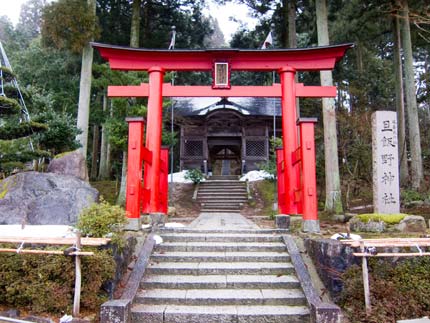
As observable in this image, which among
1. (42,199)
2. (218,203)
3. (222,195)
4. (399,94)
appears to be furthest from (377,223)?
(399,94)

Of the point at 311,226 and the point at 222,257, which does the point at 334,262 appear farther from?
the point at 222,257

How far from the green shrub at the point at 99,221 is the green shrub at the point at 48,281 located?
407 mm

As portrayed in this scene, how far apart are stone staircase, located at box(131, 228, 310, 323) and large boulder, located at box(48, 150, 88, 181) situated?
4.57 meters

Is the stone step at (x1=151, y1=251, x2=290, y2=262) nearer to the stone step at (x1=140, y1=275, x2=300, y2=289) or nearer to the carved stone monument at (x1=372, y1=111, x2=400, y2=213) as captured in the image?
the stone step at (x1=140, y1=275, x2=300, y2=289)

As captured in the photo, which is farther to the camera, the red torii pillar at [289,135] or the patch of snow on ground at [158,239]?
the red torii pillar at [289,135]

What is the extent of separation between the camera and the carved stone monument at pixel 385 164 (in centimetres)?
709

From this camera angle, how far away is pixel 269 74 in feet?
72.0

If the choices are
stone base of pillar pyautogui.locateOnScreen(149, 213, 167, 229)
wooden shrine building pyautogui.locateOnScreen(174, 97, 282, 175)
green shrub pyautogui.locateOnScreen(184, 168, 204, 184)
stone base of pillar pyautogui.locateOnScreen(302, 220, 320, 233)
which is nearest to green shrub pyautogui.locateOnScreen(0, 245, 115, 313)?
stone base of pillar pyautogui.locateOnScreen(149, 213, 167, 229)

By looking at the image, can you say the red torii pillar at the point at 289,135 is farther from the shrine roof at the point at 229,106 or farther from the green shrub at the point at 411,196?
the shrine roof at the point at 229,106

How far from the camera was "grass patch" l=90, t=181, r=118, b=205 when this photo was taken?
14191mm

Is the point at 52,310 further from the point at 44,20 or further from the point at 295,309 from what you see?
the point at 44,20

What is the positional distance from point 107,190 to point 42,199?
25.4 feet

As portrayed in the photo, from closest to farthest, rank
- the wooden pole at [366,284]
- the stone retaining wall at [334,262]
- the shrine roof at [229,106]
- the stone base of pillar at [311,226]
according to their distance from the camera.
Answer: the wooden pole at [366,284] < the stone retaining wall at [334,262] < the stone base of pillar at [311,226] < the shrine roof at [229,106]

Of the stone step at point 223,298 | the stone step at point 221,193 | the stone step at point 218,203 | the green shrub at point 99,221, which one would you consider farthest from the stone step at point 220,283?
the stone step at point 221,193
